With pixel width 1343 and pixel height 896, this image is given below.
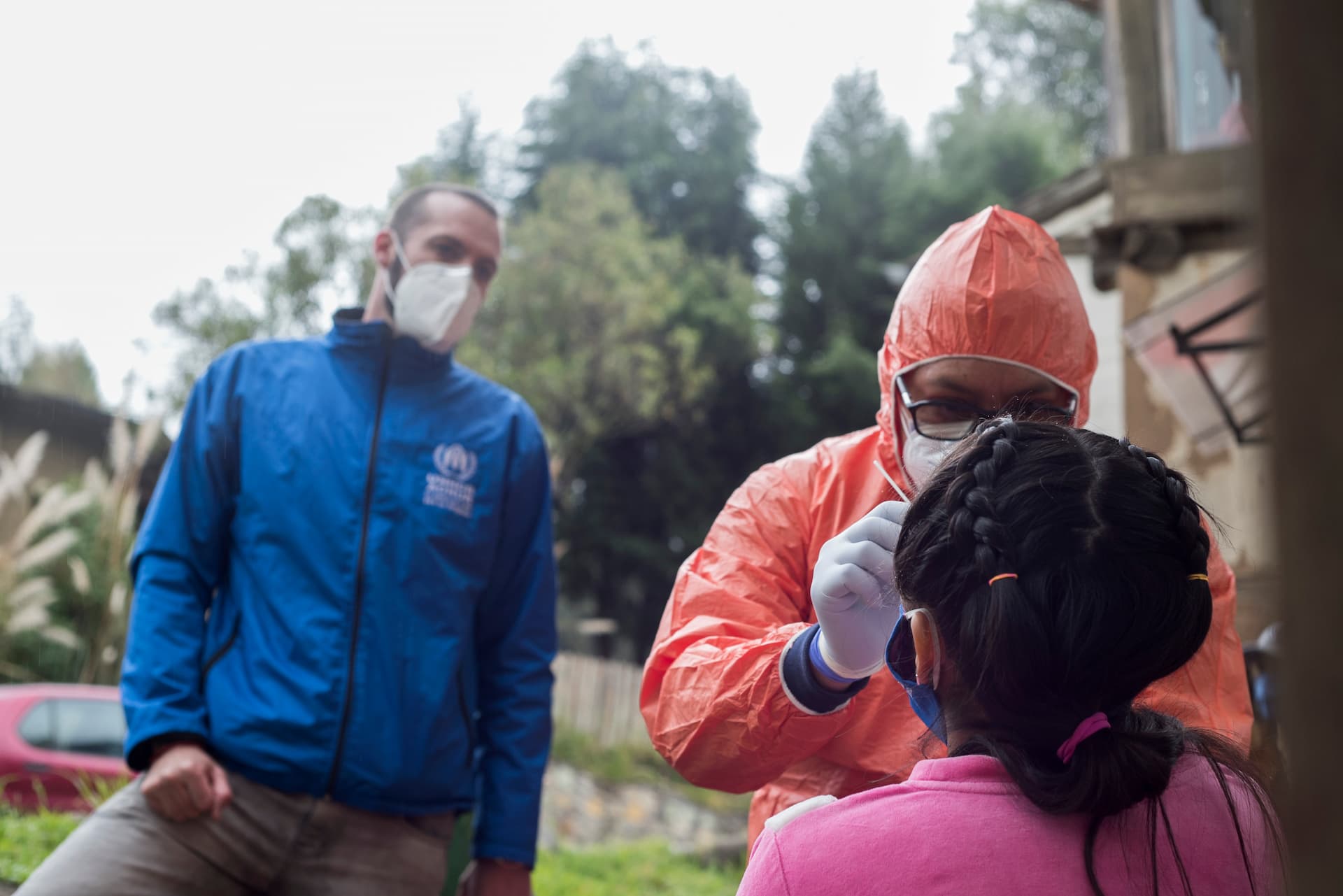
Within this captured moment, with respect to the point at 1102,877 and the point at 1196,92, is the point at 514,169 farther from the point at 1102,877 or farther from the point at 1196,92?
the point at 1102,877

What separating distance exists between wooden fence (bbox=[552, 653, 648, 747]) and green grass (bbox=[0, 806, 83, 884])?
1192cm

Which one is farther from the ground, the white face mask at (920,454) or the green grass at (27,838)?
the white face mask at (920,454)

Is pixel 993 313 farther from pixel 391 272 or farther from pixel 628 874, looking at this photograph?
pixel 628 874

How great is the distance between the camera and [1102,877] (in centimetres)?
122

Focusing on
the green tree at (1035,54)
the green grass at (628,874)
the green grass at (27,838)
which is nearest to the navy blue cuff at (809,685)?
the green grass at (27,838)

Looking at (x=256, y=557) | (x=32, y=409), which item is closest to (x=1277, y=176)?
(x=256, y=557)

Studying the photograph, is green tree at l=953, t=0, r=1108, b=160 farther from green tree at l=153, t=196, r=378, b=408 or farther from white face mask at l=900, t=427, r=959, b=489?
white face mask at l=900, t=427, r=959, b=489

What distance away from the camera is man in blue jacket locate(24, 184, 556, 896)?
2.52m

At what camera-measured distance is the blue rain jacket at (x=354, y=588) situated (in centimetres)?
261

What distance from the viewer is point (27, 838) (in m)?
3.83

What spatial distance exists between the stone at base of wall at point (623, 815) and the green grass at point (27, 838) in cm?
768

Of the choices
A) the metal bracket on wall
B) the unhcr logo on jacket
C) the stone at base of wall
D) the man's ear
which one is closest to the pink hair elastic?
the unhcr logo on jacket

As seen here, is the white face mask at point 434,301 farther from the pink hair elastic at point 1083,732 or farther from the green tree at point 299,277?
the green tree at point 299,277

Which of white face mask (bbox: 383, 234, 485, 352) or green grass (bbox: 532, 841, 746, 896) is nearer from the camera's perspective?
white face mask (bbox: 383, 234, 485, 352)
